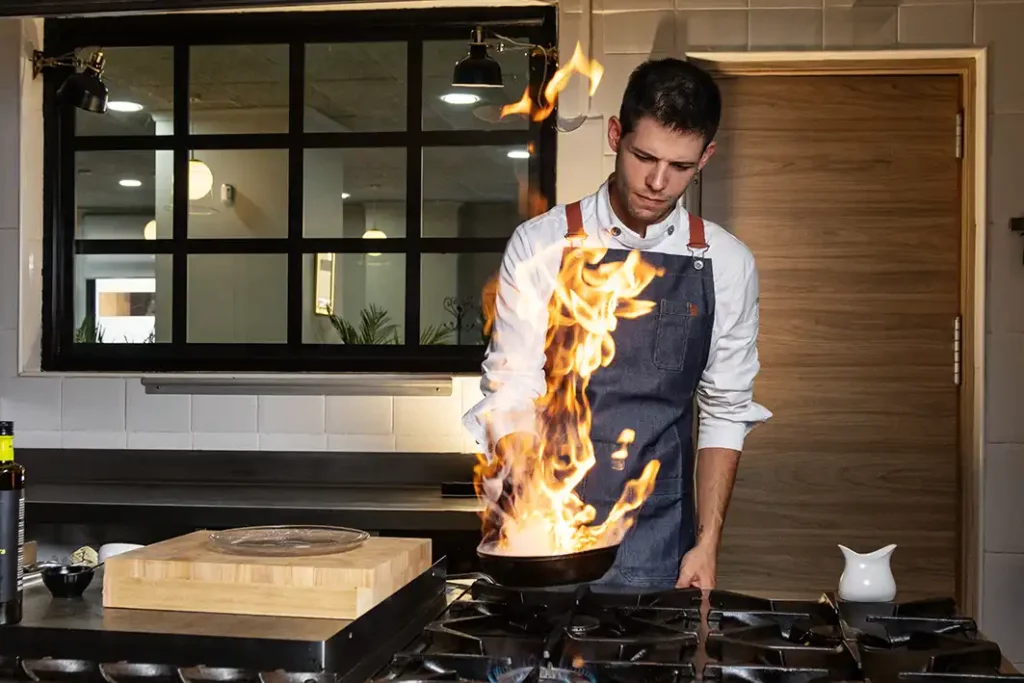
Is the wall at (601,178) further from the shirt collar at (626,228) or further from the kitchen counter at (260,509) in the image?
the shirt collar at (626,228)

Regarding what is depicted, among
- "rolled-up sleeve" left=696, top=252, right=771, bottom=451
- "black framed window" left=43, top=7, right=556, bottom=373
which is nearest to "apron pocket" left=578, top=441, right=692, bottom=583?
"rolled-up sleeve" left=696, top=252, right=771, bottom=451

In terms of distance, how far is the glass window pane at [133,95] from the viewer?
412cm

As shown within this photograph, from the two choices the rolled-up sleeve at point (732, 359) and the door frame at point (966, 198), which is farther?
the door frame at point (966, 198)

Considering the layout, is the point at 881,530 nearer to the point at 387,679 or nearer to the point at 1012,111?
the point at 1012,111

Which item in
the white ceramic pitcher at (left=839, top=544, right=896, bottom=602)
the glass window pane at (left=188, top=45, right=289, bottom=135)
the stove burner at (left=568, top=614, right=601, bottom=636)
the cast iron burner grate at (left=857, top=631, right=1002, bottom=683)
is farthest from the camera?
the glass window pane at (left=188, top=45, right=289, bottom=135)

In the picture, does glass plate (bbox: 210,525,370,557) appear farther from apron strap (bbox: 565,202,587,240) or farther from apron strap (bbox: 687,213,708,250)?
apron strap (bbox: 687,213,708,250)

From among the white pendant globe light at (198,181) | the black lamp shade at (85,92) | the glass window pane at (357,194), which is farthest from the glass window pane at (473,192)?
the black lamp shade at (85,92)

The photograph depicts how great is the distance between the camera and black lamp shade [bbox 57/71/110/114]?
3.67 m

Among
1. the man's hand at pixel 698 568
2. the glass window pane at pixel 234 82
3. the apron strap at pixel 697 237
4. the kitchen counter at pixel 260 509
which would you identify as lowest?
the kitchen counter at pixel 260 509

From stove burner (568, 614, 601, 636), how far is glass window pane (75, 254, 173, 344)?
2829 mm

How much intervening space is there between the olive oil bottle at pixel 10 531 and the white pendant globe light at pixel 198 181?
2693 millimetres

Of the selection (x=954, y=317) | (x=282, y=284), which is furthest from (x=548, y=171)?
(x=954, y=317)

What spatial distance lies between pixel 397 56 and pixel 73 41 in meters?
1.13

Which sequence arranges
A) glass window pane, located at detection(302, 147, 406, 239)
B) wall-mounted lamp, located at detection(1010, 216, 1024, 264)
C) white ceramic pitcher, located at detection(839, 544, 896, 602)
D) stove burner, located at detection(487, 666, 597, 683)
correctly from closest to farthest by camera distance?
stove burner, located at detection(487, 666, 597, 683) < white ceramic pitcher, located at detection(839, 544, 896, 602) < wall-mounted lamp, located at detection(1010, 216, 1024, 264) < glass window pane, located at detection(302, 147, 406, 239)
